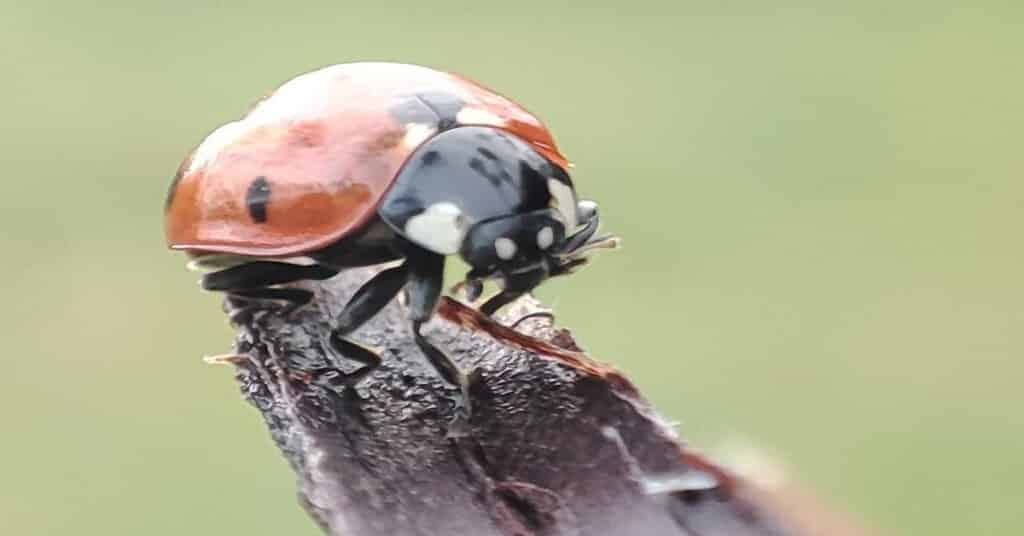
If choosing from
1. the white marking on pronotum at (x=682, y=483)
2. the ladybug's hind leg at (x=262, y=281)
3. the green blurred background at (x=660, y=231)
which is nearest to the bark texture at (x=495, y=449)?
the white marking on pronotum at (x=682, y=483)

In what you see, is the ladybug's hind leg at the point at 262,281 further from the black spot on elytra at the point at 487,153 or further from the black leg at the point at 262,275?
the black spot on elytra at the point at 487,153

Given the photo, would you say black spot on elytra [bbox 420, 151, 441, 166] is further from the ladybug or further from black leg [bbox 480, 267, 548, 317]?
black leg [bbox 480, 267, 548, 317]

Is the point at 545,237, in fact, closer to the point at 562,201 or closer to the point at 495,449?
the point at 562,201

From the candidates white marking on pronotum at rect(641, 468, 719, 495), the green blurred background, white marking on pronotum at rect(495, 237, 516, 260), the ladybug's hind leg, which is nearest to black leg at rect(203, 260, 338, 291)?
the ladybug's hind leg

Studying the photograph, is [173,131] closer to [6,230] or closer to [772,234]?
[6,230]

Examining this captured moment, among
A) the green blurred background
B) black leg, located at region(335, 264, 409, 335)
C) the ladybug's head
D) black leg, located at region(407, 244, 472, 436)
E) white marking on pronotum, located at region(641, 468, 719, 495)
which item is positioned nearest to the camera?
white marking on pronotum, located at region(641, 468, 719, 495)

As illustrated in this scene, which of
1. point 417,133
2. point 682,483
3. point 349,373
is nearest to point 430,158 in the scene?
point 417,133

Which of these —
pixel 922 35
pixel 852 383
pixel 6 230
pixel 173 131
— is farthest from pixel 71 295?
pixel 922 35

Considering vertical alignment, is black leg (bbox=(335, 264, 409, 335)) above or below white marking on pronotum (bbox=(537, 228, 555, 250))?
below
